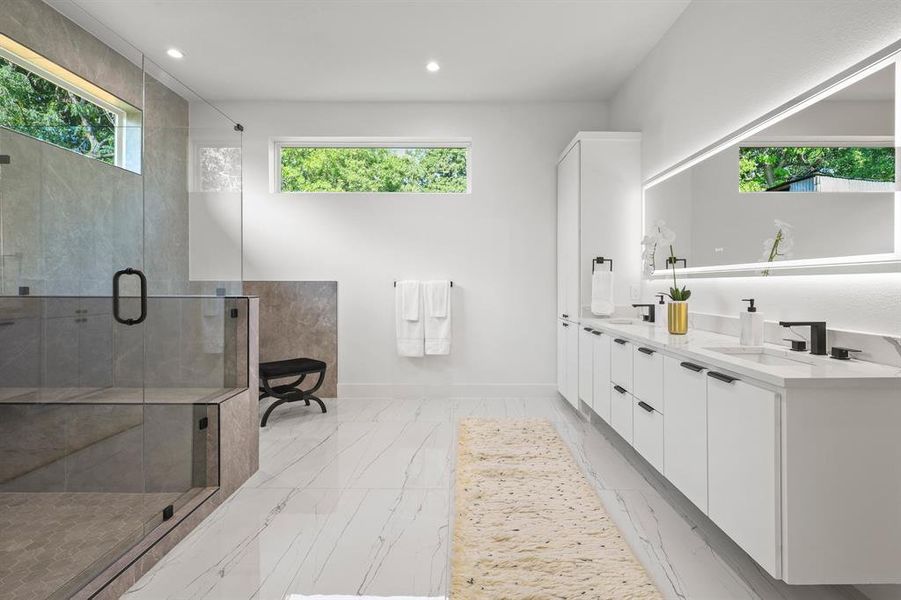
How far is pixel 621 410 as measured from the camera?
2805mm

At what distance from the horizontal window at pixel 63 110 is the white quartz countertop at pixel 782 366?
2198mm

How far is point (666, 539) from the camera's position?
6.55ft

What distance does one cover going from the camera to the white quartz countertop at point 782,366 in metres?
1.41

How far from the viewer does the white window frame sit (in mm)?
4598

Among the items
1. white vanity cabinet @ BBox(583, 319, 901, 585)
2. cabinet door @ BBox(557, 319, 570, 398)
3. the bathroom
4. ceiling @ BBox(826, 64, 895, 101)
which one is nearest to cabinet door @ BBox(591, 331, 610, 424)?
the bathroom

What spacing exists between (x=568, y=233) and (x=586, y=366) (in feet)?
3.71

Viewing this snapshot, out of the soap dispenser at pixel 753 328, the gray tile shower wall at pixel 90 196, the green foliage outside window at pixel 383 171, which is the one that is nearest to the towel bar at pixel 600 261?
the green foliage outside window at pixel 383 171

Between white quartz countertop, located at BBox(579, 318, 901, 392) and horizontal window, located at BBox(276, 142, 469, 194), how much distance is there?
275 cm

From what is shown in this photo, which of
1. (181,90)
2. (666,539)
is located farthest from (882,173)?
(181,90)

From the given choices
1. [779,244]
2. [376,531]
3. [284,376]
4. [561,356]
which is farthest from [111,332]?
[561,356]

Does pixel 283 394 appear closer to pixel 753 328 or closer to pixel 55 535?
pixel 55 535

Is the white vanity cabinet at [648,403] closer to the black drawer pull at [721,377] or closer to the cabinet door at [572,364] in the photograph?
the black drawer pull at [721,377]

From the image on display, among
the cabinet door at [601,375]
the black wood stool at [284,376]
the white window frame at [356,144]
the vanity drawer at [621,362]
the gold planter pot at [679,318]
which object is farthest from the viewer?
the white window frame at [356,144]

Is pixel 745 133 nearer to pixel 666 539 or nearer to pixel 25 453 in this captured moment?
pixel 666 539
